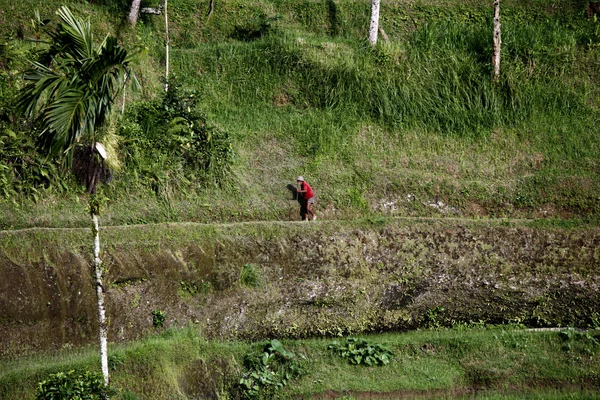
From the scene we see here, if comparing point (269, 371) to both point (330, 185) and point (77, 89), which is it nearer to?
point (330, 185)

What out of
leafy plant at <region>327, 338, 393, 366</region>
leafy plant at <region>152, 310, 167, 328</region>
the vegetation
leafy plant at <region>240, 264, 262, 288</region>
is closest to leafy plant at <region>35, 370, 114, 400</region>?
the vegetation

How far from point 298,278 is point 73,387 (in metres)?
5.82

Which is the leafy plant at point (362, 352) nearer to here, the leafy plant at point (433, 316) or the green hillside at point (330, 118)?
the leafy plant at point (433, 316)

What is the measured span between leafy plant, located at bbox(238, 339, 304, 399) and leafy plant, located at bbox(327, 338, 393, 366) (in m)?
0.81

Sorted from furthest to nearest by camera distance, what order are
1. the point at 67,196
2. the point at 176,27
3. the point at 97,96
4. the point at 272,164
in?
the point at 176,27
the point at 272,164
the point at 67,196
the point at 97,96

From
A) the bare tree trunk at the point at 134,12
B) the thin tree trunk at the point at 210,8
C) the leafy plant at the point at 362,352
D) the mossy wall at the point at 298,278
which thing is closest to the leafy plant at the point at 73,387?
the mossy wall at the point at 298,278

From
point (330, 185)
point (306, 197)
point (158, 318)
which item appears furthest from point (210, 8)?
point (158, 318)

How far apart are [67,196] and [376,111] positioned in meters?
8.24

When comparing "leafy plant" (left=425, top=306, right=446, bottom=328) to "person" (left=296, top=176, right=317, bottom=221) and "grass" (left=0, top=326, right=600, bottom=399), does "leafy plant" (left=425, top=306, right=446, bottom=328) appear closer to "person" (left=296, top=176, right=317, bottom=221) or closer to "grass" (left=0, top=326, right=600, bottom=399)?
"grass" (left=0, top=326, right=600, bottom=399)

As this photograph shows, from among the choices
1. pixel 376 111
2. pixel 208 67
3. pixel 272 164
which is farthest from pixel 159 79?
pixel 376 111

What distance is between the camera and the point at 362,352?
1547cm

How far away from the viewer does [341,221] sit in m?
17.8

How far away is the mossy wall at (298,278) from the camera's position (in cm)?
1485

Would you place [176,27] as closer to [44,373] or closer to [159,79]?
[159,79]
